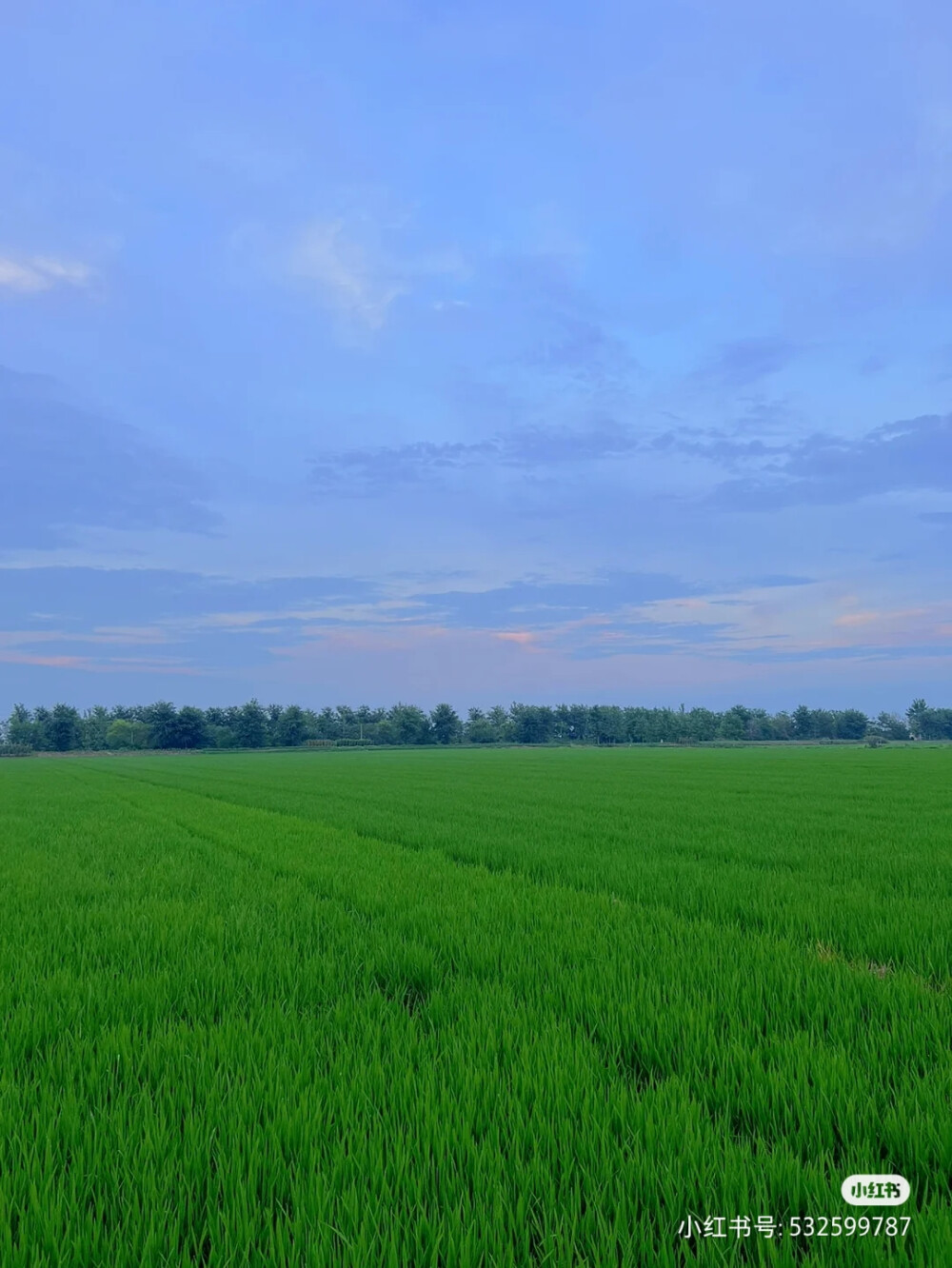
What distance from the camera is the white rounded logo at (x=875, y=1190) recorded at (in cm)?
224

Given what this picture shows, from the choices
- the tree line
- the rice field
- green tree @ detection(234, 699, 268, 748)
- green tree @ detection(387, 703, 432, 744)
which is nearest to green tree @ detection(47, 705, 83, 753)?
the tree line

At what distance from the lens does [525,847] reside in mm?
10867

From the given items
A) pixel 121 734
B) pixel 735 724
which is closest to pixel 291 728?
pixel 121 734

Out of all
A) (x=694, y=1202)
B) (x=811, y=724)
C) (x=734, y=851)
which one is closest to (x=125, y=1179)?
(x=694, y=1202)

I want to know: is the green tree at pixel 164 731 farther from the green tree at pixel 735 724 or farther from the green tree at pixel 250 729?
the green tree at pixel 735 724

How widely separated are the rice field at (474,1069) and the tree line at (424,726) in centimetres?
12648

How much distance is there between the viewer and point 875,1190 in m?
2.30

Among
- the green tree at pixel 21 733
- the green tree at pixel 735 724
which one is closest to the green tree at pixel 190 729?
the green tree at pixel 21 733

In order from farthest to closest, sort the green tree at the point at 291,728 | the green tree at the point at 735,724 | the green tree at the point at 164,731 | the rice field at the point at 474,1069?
the green tree at the point at 735,724
the green tree at the point at 291,728
the green tree at the point at 164,731
the rice field at the point at 474,1069

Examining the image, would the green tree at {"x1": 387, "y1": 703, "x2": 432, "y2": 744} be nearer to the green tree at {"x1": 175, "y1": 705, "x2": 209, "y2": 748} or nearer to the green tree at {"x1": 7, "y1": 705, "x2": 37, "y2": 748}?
the green tree at {"x1": 175, "y1": 705, "x2": 209, "y2": 748}

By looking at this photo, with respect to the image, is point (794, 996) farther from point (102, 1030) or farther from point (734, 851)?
point (734, 851)

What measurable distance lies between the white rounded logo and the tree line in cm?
13070

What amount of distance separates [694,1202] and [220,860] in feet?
30.8

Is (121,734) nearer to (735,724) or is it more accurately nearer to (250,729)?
(250,729)
